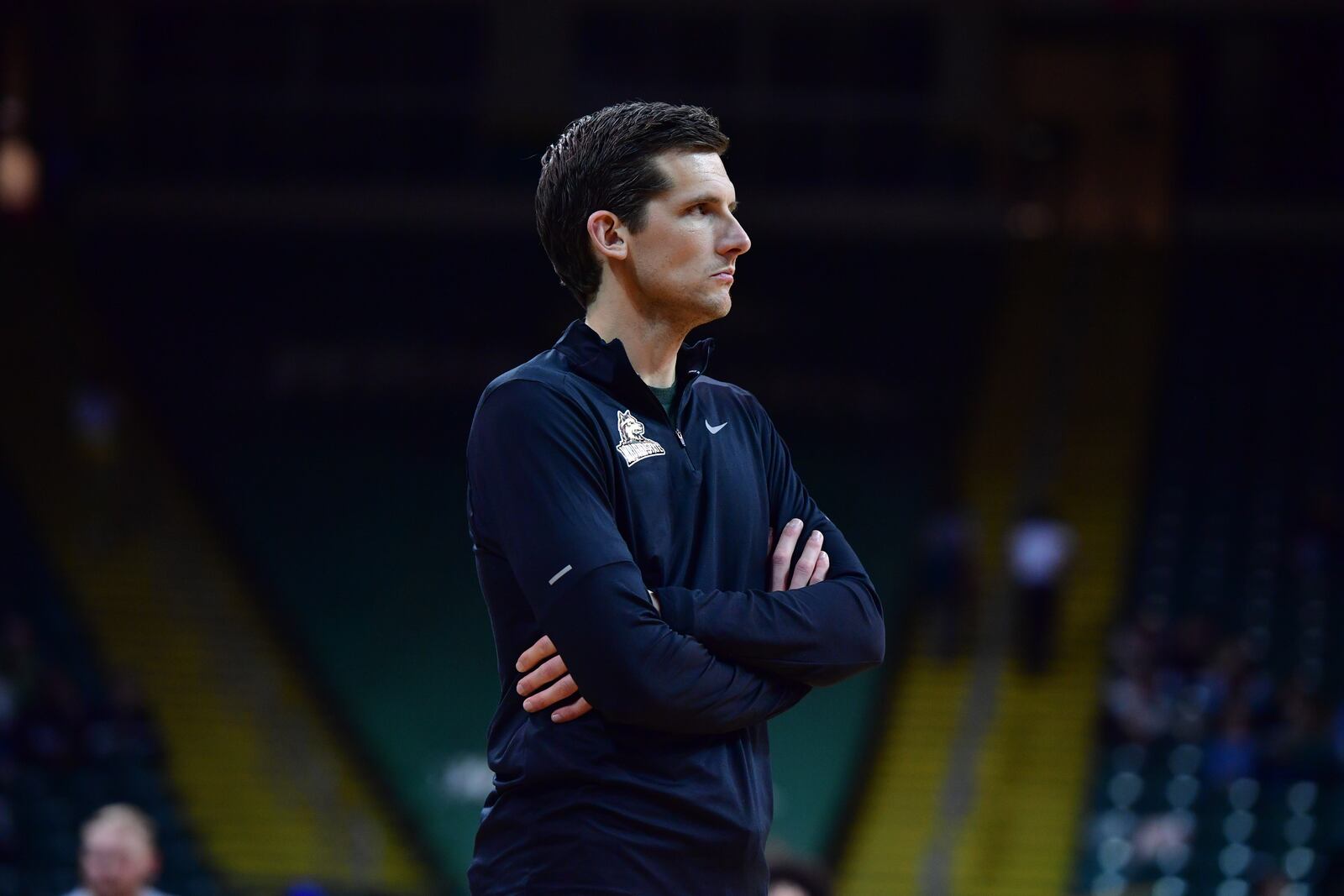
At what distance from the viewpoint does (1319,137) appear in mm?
20656

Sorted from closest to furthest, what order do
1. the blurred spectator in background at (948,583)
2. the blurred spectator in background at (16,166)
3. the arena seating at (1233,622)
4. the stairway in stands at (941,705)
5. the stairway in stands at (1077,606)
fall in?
the arena seating at (1233,622) → the stairway in stands at (1077,606) → the stairway in stands at (941,705) → the blurred spectator in background at (948,583) → the blurred spectator in background at (16,166)

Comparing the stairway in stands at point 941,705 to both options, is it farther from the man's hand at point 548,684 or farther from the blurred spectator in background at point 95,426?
the man's hand at point 548,684

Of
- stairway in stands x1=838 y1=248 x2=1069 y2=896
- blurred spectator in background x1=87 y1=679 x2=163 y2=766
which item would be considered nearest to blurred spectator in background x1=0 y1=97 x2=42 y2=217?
blurred spectator in background x1=87 y1=679 x2=163 y2=766

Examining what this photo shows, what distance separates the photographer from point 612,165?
2.70 meters

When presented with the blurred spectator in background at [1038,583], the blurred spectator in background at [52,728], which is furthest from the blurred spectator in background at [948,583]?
the blurred spectator in background at [52,728]

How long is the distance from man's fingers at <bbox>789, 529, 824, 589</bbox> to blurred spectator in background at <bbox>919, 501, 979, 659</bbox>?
13604 mm

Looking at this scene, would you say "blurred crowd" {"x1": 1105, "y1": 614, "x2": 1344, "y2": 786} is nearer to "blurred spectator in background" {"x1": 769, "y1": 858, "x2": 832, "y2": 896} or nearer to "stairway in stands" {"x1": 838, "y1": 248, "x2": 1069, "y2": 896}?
"stairway in stands" {"x1": 838, "y1": 248, "x2": 1069, "y2": 896}

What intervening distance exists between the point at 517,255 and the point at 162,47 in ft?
15.0

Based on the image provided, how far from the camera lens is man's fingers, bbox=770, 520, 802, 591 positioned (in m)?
2.82

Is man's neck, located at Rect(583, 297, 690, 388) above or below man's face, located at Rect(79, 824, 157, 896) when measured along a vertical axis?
above

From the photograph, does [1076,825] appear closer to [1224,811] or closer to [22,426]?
[1224,811]

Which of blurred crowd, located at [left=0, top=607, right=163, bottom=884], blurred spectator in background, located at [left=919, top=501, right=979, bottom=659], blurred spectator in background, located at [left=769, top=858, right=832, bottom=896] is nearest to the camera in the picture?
blurred spectator in background, located at [left=769, top=858, right=832, bottom=896]

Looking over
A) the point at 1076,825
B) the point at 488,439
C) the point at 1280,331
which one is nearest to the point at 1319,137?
the point at 1280,331

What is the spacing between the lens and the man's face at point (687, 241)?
2.71 metres
